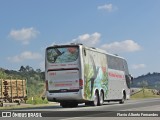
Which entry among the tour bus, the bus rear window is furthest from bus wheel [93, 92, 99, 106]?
the bus rear window

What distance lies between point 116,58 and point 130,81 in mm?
4628

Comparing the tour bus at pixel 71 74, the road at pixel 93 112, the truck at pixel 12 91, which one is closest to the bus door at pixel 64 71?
the tour bus at pixel 71 74

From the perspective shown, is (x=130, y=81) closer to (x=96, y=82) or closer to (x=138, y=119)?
(x=96, y=82)

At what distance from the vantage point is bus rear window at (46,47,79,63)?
93.9ft

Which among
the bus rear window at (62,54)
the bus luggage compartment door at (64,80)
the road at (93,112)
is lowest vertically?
the road at (93,112)

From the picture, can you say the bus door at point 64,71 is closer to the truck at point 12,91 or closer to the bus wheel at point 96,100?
the bus wheel at point 96,100

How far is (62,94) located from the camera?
28609 mm

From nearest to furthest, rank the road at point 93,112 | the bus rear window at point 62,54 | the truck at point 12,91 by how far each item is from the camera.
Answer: the road at point 93,112, the bus rear window at point 62,54, the truck at point 12,91

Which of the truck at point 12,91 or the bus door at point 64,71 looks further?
the truck at point 12,91

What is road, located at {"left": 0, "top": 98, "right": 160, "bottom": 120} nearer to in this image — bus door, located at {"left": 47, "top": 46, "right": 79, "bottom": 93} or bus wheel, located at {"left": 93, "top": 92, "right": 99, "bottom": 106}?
bus door, located at {"left": 47, "top": 46, "right": 79, "bottom": 93}

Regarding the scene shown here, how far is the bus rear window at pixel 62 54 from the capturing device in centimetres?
→ 2861

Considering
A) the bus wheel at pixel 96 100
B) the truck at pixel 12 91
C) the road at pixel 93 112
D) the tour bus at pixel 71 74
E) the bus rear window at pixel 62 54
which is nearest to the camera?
the road at pixel 93 112

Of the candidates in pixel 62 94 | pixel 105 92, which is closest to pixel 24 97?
pixel 105 92

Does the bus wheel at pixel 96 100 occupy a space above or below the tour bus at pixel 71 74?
below
